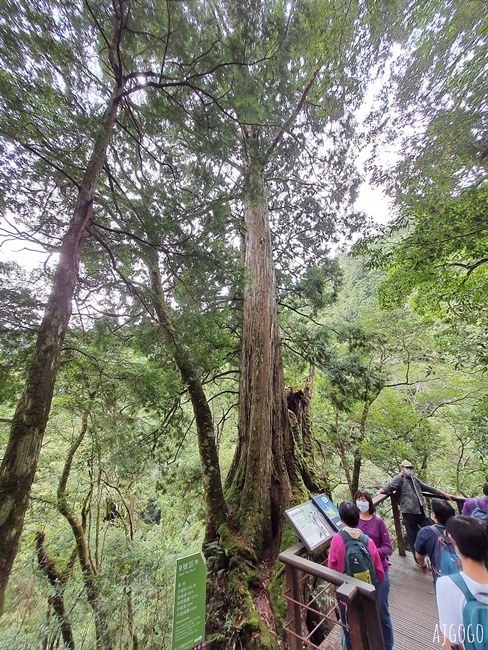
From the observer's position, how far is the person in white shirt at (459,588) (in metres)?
1.18

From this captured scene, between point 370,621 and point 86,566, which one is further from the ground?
point 370,621

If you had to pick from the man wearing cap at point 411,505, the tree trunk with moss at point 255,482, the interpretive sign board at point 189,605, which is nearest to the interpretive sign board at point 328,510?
the tree trunk with moss at point 255,482

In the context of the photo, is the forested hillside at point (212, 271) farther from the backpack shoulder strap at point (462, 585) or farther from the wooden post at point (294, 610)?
the backpack shoulder strap at point (462, 585)

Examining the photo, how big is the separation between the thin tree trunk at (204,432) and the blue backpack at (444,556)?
194 cm

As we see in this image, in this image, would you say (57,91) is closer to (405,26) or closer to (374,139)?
(405,26)

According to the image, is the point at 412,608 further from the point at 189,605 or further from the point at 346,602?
the point at 189,605

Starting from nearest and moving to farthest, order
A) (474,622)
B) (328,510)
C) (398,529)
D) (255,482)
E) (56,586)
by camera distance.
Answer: (474,622) → (328,510) → (255,482) → (398,529) → (56,586)

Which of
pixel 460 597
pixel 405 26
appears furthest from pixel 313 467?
pixel 405 26

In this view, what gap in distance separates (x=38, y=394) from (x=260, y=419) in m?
2.38

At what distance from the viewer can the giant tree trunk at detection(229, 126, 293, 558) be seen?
2.89 metres

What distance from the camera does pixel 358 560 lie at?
1729 mm

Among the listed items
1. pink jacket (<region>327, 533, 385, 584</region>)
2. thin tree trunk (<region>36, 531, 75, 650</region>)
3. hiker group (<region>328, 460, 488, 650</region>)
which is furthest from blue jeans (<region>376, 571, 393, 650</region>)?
thin tree trunk (<region>36, 531, 75, 650</region>)

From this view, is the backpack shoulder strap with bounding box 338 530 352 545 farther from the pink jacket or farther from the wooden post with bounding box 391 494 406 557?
the wooden post with bounding box 391 494 406 557

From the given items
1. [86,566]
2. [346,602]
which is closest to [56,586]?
[86,566]
